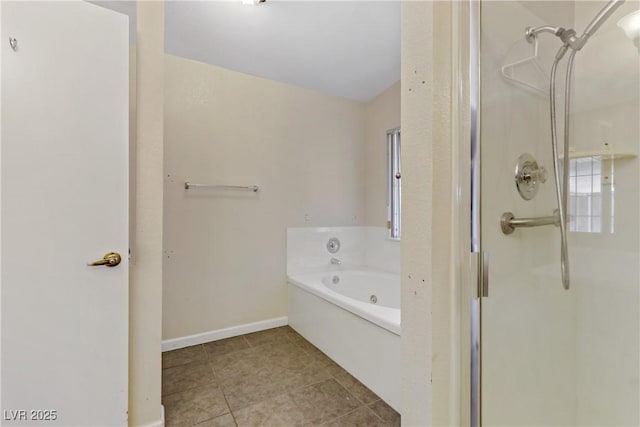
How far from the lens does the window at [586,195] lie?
1186 millimetres

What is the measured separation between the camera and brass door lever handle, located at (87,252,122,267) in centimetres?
114

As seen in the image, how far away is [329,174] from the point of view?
2.97 m

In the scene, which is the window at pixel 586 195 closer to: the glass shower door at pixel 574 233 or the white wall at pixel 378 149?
the glass shower door at pixel 574 233

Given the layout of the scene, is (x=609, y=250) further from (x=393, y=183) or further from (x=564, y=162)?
(x=393, y=183)

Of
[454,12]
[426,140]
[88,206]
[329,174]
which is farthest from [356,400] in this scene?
[329,174]

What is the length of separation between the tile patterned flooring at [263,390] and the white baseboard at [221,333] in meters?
0.07

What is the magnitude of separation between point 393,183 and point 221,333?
2.14m

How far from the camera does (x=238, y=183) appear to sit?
98.0 inches

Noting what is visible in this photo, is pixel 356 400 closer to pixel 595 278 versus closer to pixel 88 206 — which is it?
pixel 595 278

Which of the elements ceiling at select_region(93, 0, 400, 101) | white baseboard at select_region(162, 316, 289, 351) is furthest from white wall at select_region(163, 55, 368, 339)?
ceiling at select_region(93, 0, 400, 101)

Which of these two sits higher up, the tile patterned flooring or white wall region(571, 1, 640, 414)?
white wall region(571, 1, 640, 414)

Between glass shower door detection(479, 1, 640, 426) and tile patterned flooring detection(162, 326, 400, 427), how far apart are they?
2.64 ft

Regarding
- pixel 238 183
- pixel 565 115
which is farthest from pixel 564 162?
pixel 238 183

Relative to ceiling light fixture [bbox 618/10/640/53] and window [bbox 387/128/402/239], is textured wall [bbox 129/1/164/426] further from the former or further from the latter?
window [bbox 387/128/402/239]
